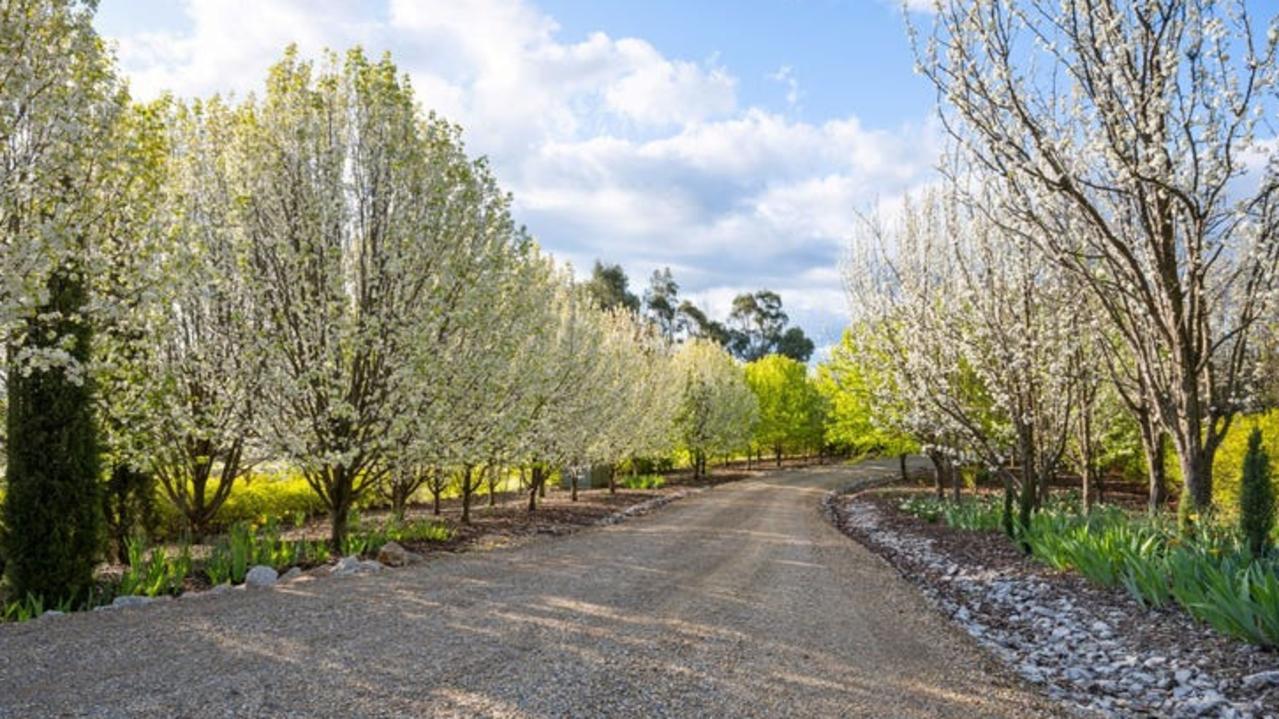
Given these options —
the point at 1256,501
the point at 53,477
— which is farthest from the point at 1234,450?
the point at 53,477

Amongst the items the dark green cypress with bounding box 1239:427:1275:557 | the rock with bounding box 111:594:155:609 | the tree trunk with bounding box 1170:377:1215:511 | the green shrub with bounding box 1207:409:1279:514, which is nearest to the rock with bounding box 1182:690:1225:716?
the tree trunk with bounding box 1170:377:1215:511

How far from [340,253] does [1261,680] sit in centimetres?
988

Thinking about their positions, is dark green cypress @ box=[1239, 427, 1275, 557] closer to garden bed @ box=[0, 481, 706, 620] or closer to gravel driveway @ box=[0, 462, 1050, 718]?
gravel driveway @ box=[0, 462, 1050, 718]

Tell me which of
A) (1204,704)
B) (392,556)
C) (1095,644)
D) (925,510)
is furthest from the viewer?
(925,510)

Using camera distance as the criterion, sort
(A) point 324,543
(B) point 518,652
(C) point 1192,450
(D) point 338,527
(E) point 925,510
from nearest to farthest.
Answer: (B) point 518,652 → (C) point 1192,450 → (D) point 338,527 → (A) point 324,543 → (E) point 925,510

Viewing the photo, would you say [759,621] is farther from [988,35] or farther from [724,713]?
[988,35]

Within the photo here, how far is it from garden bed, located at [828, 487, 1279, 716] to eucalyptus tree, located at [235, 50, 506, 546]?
736 centimetres

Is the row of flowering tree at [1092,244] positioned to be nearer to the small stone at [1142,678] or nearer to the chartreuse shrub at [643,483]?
the small stone at [1142,678]

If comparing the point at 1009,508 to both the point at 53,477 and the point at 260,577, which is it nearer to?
the point at 260,577

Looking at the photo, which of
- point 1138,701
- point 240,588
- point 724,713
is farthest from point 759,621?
point 240,588

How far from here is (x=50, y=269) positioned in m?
5.95

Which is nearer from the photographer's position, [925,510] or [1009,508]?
[1009,508]

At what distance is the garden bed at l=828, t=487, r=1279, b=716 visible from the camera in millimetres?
5316

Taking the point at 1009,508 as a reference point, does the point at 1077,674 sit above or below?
below
